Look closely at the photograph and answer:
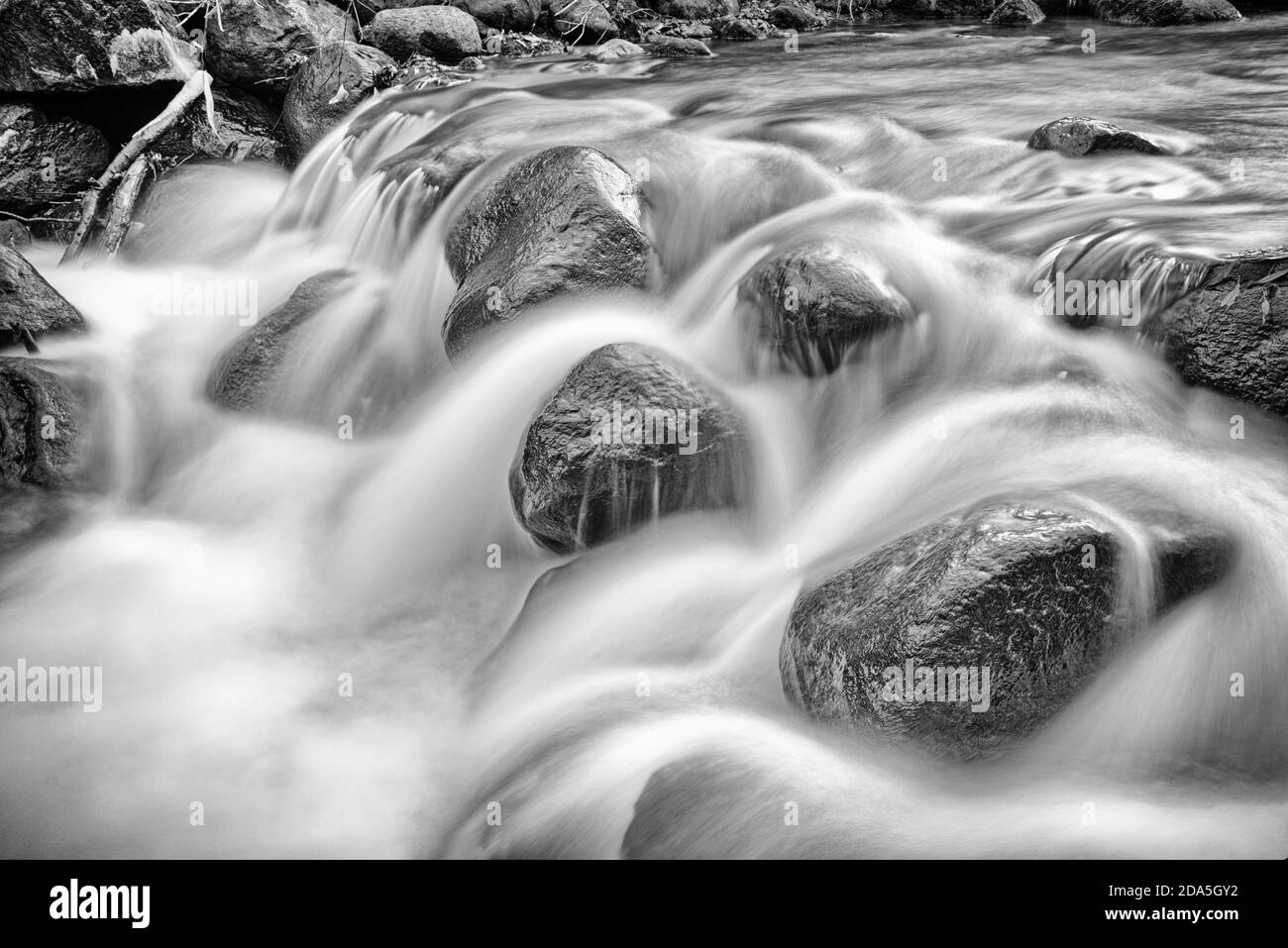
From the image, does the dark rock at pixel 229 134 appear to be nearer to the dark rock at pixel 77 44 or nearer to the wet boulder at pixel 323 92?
the wet boulder at pixel 323 92

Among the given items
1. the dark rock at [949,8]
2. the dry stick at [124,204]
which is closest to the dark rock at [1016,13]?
the dark rock at [949,8]

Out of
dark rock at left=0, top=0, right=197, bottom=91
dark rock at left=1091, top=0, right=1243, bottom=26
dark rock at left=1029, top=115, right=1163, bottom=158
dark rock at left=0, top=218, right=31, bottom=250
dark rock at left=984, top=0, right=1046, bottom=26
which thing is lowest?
dark rock at left=0, top=218, right=31, bottom=250

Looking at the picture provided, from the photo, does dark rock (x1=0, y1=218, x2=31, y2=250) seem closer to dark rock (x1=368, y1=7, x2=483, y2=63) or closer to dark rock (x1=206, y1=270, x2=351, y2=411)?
dark rock (x1=206, y1=270, x2=351, y2=411)

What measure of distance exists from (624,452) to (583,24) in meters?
9.36

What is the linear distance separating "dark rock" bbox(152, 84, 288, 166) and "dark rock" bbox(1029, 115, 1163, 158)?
618cm

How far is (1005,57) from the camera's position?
33.6 feet

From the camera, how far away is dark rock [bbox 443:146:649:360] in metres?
5.57

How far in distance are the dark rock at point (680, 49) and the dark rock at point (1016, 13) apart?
3.75 m

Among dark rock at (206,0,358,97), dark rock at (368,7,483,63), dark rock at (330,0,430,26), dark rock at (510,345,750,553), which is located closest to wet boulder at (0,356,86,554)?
dark rock at (510,345,750,553)

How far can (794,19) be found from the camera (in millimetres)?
13461

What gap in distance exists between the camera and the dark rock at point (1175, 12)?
38.9 feet
